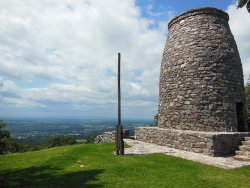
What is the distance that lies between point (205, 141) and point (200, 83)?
3.63 metres

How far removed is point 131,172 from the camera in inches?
343

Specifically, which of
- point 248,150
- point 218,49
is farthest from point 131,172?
point 218,49

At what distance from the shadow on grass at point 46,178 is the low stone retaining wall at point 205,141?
560cm

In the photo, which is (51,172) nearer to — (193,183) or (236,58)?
(193,183)

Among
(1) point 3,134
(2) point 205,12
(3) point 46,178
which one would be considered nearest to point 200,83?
(2) point 205,12

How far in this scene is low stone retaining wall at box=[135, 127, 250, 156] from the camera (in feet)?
38.4

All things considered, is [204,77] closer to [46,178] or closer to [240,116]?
[240,116]

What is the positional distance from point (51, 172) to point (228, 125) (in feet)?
31.4

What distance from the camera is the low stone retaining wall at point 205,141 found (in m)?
11.7

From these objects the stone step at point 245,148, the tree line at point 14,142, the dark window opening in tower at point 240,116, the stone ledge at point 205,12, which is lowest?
the tree line at point 14,142

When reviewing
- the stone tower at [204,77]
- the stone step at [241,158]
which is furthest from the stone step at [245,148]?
the stone tower at [204,77]

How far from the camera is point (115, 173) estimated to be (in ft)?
28.2

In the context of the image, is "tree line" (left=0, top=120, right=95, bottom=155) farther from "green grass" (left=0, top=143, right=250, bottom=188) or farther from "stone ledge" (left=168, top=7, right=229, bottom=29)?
"stone ledge" (left=168, top=7, right=229, bottom=29)

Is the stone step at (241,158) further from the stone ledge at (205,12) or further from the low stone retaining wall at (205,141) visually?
the stone ledge at (205,12)
